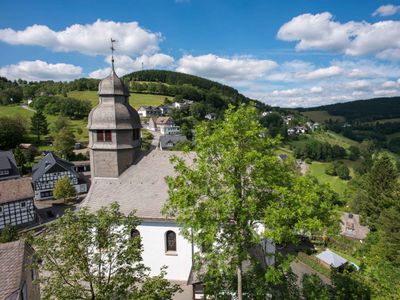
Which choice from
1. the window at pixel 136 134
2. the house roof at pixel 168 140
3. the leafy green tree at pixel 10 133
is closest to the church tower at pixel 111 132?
the window at pixel 136 134

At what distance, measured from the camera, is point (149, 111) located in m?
141

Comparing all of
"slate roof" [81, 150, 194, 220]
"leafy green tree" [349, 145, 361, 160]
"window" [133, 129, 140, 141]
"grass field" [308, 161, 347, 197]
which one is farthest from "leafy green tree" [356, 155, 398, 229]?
"leafy green tree" [349, 145, 361, 160]

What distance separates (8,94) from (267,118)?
134986 mm

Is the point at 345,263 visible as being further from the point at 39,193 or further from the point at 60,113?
the point at 60,113

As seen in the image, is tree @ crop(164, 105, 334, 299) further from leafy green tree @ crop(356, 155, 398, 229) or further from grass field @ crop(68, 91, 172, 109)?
grass field @ crop(68, 91, 172, 109)

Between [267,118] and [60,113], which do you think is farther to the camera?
[267,118]

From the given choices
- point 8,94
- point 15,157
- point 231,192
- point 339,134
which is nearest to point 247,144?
point 231,192

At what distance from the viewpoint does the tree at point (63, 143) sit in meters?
79.8

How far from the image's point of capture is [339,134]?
631 ft

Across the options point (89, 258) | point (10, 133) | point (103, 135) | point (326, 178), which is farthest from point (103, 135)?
point (326, 178)

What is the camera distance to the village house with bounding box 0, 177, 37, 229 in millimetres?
44719

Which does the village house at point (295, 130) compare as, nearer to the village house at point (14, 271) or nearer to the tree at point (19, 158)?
the tree at point (19, 158)

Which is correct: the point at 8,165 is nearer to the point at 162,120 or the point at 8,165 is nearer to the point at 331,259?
the point at 331,259

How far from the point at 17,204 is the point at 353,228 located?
53155 millimetres
